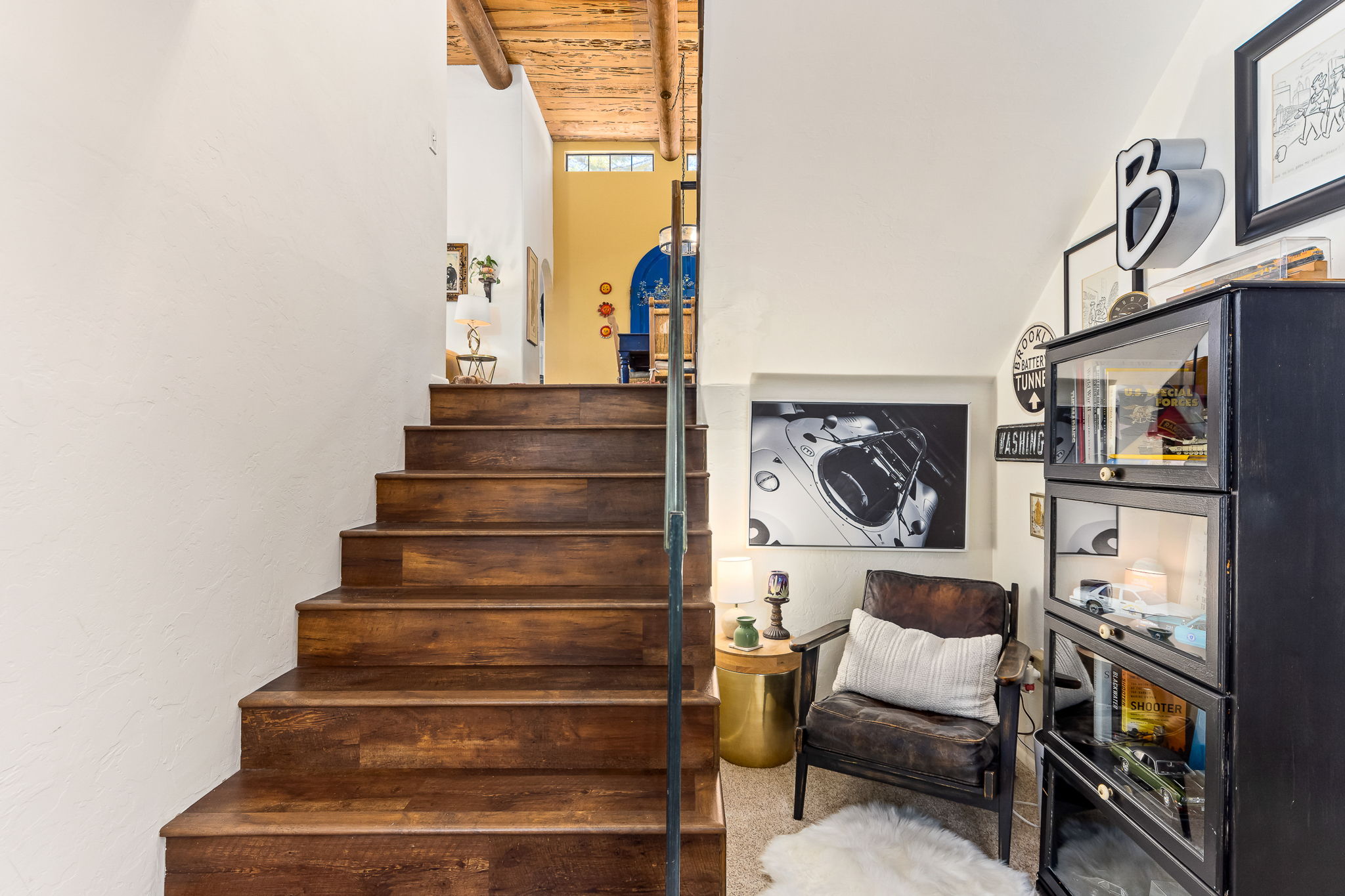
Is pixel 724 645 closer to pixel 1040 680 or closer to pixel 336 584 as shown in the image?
pixel 1040 680

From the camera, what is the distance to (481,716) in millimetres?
1635

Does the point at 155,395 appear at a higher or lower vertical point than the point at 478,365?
lower

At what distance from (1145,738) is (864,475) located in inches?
71.7

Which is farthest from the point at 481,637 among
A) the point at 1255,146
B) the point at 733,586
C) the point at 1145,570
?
the point at 1255,146

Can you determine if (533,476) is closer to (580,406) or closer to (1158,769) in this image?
(580,406)

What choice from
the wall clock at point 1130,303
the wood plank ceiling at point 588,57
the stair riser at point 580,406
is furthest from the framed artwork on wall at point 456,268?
the wall clock at point 1130,303

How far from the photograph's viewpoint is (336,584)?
2.08 metres

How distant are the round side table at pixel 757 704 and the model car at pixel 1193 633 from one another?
5.28ft

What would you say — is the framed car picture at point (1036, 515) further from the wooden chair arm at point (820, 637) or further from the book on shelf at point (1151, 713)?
the book on shelf at point (1151, 713)

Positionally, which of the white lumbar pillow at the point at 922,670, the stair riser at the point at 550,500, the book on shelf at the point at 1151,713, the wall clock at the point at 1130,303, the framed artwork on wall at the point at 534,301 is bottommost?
the white lumbar pillow at the point at 922,670

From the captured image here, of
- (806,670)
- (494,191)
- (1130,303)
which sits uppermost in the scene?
(494,191)

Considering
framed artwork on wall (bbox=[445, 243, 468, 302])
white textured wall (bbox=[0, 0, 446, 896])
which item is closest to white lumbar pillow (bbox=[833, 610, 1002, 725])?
white textured wall (bbox=[0, 0, 446, 896])

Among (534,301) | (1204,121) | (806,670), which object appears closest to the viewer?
(1204,121)

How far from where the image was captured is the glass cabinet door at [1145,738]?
123cm
